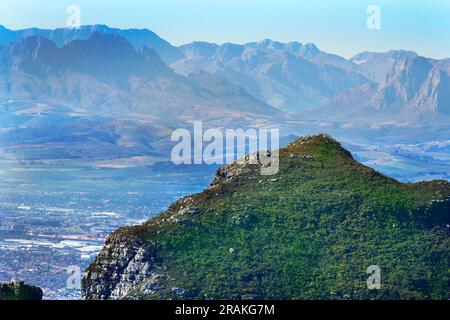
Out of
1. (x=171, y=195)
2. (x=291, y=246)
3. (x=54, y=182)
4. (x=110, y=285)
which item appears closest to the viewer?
(x=110, y=285)

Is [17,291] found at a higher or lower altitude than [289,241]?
lower

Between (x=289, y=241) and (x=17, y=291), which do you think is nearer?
(x=17, y=291)

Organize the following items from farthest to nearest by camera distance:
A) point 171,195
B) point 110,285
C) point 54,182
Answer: point 54,182 < point 171,195 < point 110,285

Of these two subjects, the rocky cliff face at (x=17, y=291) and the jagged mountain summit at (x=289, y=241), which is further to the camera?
the jagged mountain summit at (x=289, y=241)

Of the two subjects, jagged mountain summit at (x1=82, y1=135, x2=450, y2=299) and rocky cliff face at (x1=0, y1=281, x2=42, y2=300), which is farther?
jagged mountain summit at (x1=82, y1=135, x2=450, y2=299)

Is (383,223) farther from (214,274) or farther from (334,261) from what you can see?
(214,274)

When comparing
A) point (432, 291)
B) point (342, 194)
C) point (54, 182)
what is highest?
point (342, 194)
